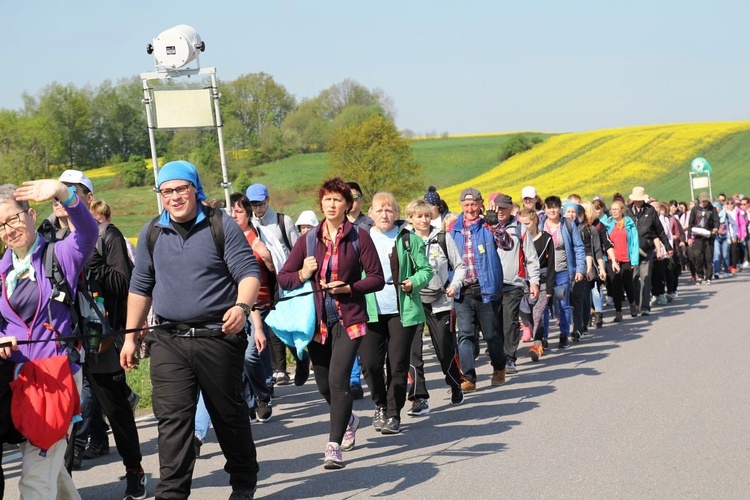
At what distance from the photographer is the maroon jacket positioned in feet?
24.1

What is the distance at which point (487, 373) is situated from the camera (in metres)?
11.9

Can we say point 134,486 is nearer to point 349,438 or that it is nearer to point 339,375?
point 339,375

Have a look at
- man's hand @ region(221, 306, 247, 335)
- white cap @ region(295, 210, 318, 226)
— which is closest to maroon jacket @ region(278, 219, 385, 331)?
man's hand @ region(221, 306, 247, 335)

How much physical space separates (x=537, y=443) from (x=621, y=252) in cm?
1026

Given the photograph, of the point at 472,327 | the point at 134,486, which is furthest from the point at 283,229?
the point at 134,486

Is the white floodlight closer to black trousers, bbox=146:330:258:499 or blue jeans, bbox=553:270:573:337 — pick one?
blue jeans, bbox=553:270:573:337

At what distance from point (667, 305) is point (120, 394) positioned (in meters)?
14.3

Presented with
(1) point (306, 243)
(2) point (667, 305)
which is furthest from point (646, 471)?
(2) point (667, 305)

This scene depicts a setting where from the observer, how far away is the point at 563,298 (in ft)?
45.1

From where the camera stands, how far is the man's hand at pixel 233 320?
557 cm

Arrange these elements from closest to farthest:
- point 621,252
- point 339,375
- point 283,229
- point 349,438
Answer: point 339,375 → point 349,438 → point 283,229 → point 621,252

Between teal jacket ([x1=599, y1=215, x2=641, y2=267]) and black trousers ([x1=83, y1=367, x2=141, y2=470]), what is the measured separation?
11.8 m

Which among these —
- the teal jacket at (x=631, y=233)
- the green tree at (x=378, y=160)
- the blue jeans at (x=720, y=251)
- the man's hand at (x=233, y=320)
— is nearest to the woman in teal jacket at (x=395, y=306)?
the man's hand at (x=233, y=320)

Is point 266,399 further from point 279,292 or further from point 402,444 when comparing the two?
point 402,444
